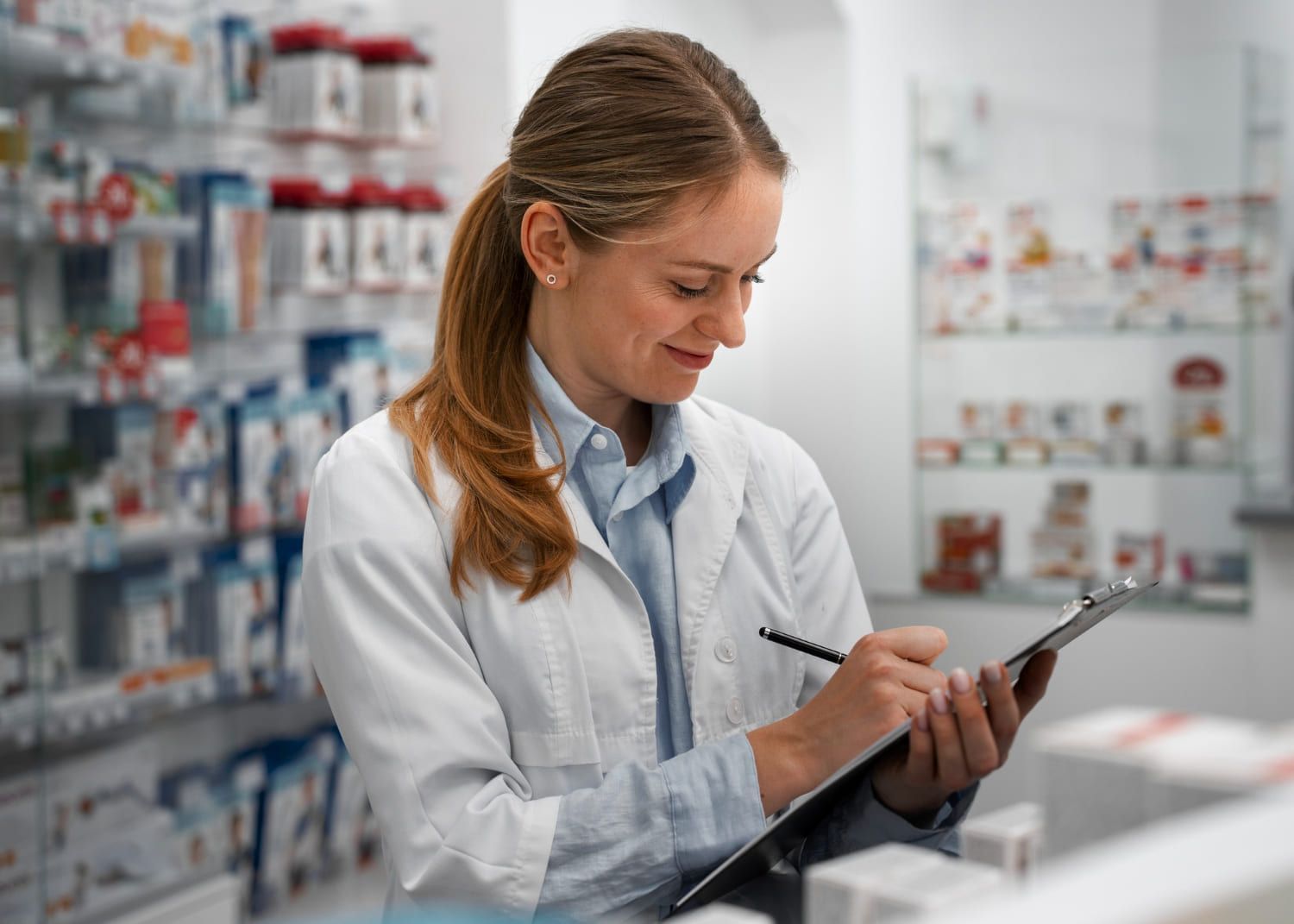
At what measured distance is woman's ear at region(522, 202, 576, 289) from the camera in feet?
4.60

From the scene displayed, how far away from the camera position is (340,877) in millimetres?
3674

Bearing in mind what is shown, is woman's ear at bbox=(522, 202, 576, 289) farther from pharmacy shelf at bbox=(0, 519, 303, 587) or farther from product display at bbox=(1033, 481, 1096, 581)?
product display at bbox=(1033, 481, 1096, 581)

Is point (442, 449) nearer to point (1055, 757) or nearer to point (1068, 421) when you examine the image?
point (1055, 757)

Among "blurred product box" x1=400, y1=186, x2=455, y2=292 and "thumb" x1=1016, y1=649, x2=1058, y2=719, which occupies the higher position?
"blurred product box" x1=400, y1=186, x2=455, y2=292

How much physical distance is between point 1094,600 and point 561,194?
2.23 ft

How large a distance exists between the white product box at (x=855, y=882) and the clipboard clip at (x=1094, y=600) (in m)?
0.46

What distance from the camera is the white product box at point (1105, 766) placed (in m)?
0.69

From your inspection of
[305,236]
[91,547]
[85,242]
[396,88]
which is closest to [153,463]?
[91,547]

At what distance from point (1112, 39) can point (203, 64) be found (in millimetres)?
3001

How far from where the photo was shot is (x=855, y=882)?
65 cm

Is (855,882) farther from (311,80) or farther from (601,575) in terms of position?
(311,80)

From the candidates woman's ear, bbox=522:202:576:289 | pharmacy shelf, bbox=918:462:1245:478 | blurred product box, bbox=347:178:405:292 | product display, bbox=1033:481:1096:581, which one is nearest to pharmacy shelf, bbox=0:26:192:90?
blurred product box, bbox=347:178:405:292

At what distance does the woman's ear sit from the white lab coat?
19 centimetres

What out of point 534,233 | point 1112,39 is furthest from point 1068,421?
point 534,233
